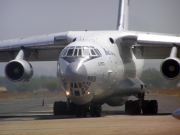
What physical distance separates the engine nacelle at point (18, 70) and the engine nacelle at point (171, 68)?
542 cm

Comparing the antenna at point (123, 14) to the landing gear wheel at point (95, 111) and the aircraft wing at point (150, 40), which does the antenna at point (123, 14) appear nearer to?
the aircraft wing at point (150, 40)

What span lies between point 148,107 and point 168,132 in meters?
11.3

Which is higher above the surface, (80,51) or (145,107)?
(80,51)

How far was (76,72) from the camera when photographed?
1944cm

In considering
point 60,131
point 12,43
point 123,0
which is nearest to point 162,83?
point 123,0

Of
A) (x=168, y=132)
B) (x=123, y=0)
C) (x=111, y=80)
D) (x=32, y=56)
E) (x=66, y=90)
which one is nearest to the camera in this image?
(x=168, y=132)

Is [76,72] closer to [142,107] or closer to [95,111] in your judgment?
[95,111]

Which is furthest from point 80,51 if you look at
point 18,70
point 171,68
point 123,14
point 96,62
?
point 123,14

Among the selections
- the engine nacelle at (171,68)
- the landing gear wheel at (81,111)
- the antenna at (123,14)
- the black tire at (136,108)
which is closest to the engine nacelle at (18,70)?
the landing gear wheel at (81,111)

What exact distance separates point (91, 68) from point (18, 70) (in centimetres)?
412

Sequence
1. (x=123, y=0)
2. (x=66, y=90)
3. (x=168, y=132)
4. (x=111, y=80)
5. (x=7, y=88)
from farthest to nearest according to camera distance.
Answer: (x=7, y=88) → (x=123, y=0) → (x=111, y=80) → (x=66, y=90) → (x=168, y=132)

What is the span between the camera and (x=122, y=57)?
23312 mm

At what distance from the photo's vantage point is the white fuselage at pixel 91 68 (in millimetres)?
19734

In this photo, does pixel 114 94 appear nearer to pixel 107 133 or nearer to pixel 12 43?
pixel 12 43
